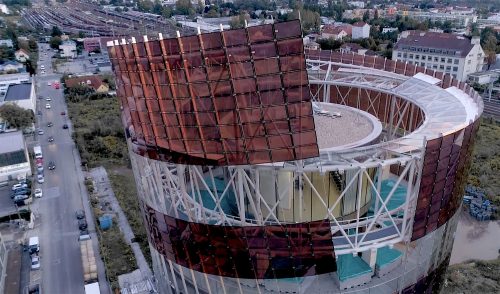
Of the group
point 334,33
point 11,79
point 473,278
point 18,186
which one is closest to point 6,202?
point 18,186

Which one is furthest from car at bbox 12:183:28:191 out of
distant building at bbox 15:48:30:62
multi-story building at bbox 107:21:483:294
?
distant building at bbox 15:48:30:62

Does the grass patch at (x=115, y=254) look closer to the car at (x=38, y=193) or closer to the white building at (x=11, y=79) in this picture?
the car at (x=38, y=193)

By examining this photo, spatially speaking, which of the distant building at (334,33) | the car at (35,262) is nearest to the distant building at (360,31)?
the distant building at (334,33)

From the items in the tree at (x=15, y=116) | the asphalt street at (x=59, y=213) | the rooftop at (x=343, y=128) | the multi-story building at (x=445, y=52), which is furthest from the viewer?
the multi-story building at (x=445, y=52)

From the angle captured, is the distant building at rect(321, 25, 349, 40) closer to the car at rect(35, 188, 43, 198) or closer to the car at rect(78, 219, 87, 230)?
the car at rect(35, 188, 43, 198)

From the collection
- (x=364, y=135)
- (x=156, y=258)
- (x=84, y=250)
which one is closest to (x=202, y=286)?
(x=156, y=258)
